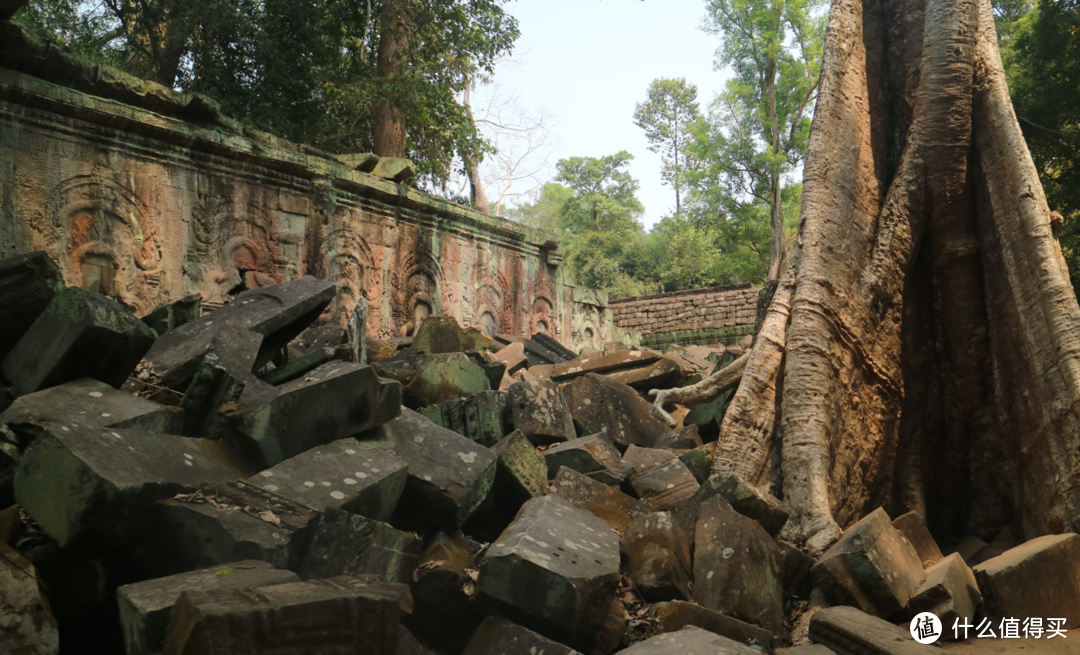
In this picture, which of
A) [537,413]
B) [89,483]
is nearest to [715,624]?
[537,413]

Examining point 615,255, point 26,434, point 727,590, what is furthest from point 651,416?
point 615,255

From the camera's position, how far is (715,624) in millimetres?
2178

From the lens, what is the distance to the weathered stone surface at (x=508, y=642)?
1.85 meters

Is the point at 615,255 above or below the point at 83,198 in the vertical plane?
above

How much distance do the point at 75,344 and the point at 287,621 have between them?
→ 172 centimetres

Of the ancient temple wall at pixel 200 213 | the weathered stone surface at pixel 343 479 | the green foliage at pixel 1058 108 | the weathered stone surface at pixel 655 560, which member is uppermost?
the green foliage at pixel 1058 108

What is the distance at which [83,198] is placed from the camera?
5453 millimetres

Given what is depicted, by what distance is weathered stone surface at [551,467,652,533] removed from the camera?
2.94 m

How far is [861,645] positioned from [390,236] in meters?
6.17

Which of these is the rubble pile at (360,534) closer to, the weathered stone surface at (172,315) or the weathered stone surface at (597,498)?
the weathered stone surface at (597,498)

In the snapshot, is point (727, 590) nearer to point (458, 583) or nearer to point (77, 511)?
point (458, 583)

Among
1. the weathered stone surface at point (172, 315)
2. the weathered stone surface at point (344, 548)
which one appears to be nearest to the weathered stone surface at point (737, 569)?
the weathered stone surface at point (344, 548)

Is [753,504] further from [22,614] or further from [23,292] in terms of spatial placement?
[23,292]

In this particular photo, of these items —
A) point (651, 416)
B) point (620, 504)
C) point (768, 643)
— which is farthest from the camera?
point (651, 416)
